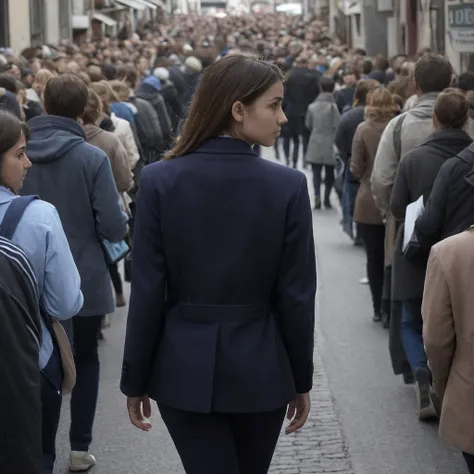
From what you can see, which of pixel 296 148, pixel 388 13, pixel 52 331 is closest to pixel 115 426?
pixel 52 331

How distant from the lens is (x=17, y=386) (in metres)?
3.29

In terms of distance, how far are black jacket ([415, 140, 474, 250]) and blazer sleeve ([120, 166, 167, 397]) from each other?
86.3 inches

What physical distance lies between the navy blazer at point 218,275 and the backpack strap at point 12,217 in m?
0.76

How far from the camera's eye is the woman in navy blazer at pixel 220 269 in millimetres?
3779

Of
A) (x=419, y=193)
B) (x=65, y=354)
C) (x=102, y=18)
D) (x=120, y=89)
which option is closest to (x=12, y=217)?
(x=65, y=354)

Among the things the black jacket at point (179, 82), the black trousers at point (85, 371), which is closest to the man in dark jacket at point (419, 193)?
the black trousers at point (85, 371)

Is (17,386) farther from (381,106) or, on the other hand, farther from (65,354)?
(381,106)

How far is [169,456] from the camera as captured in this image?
20.9ft

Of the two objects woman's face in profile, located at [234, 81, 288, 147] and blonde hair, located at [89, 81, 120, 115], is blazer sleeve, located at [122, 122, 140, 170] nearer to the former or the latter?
blonde hair, located at [89, 81, 120, 115]

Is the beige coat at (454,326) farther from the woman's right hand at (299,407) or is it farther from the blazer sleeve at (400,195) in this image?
the blazer sleeve at (400,195)

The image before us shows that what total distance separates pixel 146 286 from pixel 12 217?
85 cm

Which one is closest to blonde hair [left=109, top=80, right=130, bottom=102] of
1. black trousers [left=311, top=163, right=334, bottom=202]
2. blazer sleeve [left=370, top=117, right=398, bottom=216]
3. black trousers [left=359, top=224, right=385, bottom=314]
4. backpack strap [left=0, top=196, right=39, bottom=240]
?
black trousers [left=359, top=224, right=385, bottom=314]

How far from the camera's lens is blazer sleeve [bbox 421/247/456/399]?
4.14 m

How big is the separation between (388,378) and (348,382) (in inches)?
10.2
